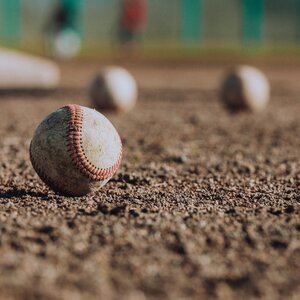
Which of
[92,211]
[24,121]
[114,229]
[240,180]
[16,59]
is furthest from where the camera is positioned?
[16,59]

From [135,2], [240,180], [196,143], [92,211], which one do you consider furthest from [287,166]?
[135,2]

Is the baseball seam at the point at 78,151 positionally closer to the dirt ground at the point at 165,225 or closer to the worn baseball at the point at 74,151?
the worn baseball at the point at 74,151

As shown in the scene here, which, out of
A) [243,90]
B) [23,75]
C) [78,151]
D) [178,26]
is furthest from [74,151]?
[178,26]

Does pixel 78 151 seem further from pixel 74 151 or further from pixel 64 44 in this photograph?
pixel 64 44

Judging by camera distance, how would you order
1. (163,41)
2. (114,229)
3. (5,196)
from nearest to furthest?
1. (114,229)
2. (5,196)
3. (163,41)

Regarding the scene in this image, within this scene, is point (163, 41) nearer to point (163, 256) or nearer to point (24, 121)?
point (24, 121)

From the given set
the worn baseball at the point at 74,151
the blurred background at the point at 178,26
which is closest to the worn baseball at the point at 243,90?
the worn baseball at the point at 74,151

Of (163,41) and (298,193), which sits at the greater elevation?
(298,193)
